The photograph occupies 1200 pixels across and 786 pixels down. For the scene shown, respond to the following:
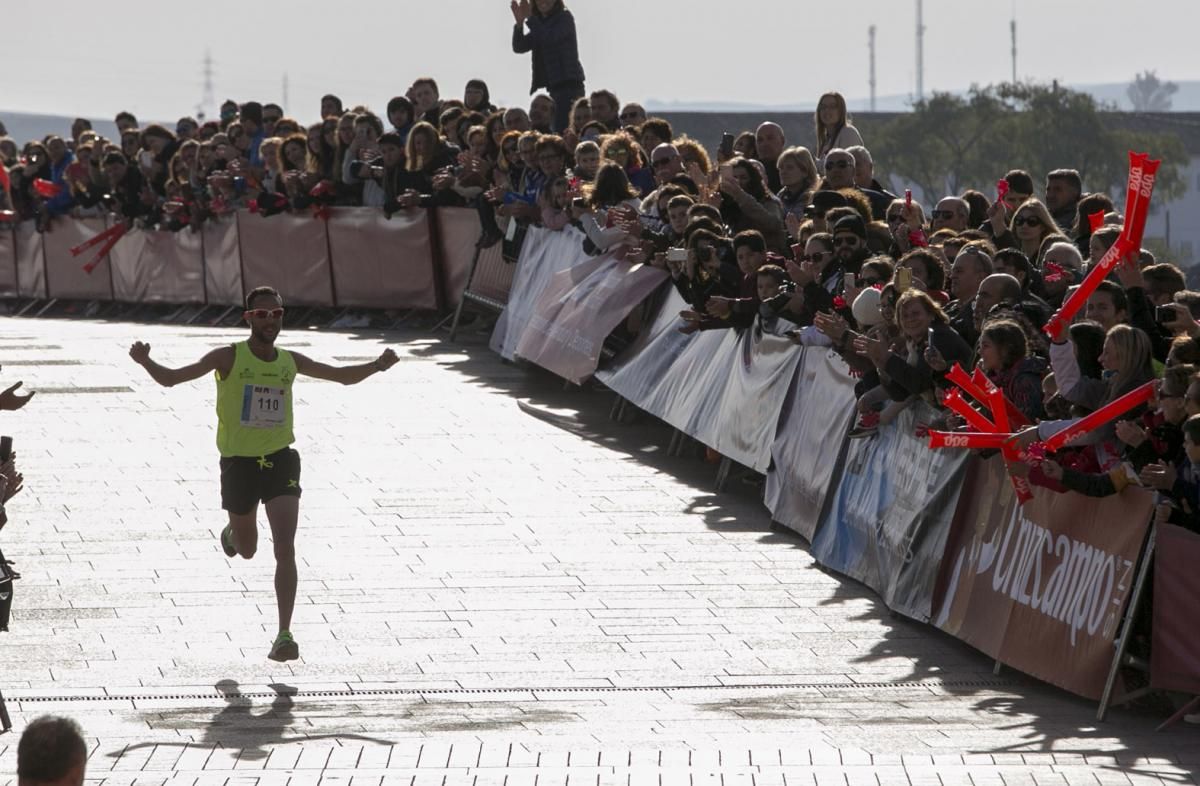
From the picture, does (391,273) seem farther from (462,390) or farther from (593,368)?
(593,368)

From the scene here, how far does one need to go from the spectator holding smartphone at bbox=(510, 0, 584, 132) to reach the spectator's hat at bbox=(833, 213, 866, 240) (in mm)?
9456

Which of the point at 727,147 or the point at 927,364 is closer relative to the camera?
the point at 927,364

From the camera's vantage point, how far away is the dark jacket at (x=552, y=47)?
22422 millimetres

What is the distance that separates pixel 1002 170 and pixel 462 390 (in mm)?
105825

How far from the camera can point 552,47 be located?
73.7ft

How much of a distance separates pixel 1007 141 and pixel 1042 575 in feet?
378

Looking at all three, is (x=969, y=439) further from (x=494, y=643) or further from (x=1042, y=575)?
(x=494, y=643)

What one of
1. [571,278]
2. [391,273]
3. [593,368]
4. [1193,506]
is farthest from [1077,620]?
[391,273]

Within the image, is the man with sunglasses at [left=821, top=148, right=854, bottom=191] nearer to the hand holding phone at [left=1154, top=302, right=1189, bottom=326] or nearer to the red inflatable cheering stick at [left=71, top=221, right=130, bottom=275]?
the hand holding phone at [left=1154, top=302, right=1189, bottom=326]

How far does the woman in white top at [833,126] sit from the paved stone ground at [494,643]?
8.83 feet

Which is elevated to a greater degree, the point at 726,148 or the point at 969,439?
the point at 726,148

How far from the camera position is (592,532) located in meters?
13.6

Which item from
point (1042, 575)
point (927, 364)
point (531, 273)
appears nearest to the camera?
point (1042, 575)

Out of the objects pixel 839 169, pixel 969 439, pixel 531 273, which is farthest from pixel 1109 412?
pixel 531 273
